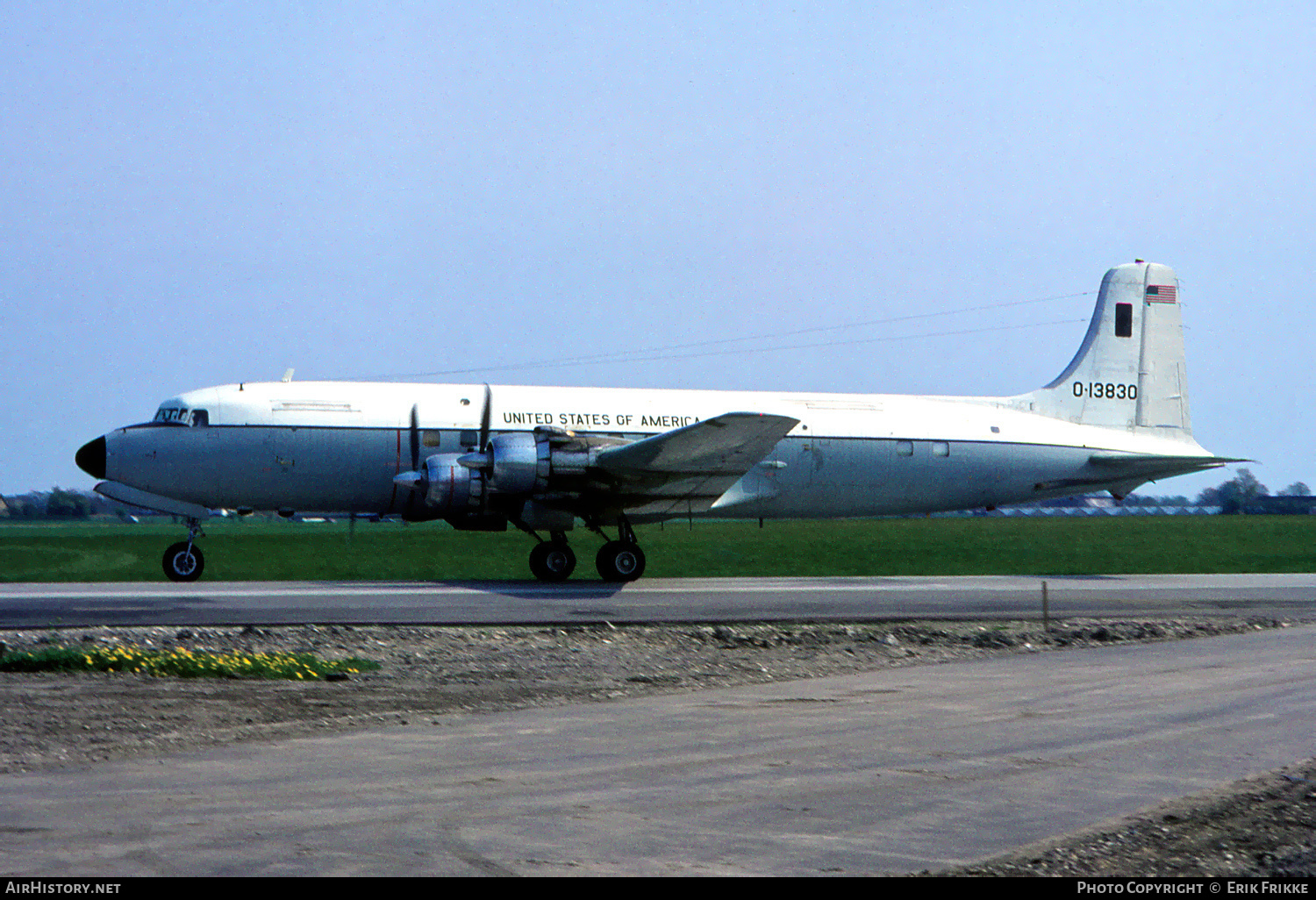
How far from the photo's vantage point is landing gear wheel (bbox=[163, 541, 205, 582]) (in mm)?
25609

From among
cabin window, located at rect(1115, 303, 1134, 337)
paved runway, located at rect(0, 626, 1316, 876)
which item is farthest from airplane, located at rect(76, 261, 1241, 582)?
paved runway, located at rect(0, 626, 1316, 876)

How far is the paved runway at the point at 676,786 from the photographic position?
622 centimetres

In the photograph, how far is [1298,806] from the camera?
25.1 feet

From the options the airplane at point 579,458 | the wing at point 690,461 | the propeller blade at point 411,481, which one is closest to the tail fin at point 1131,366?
the airplane at point 579,458

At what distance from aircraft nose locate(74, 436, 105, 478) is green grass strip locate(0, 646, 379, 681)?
12.4m

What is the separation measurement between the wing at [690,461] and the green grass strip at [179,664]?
11.3 m

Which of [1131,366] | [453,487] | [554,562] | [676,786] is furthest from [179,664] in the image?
[1131,366]

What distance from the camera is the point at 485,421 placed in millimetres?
27078

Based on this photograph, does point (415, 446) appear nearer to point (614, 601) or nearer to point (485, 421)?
point (485, 421)

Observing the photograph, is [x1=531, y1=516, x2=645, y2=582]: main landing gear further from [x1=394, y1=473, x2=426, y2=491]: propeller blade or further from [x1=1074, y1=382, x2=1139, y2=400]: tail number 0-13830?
[x1=1074, y1=382, x2=1139, y2=400]: tail number 0-13830

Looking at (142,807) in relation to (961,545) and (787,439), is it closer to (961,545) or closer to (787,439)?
(787,439)

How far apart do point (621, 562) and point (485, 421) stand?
443cm
